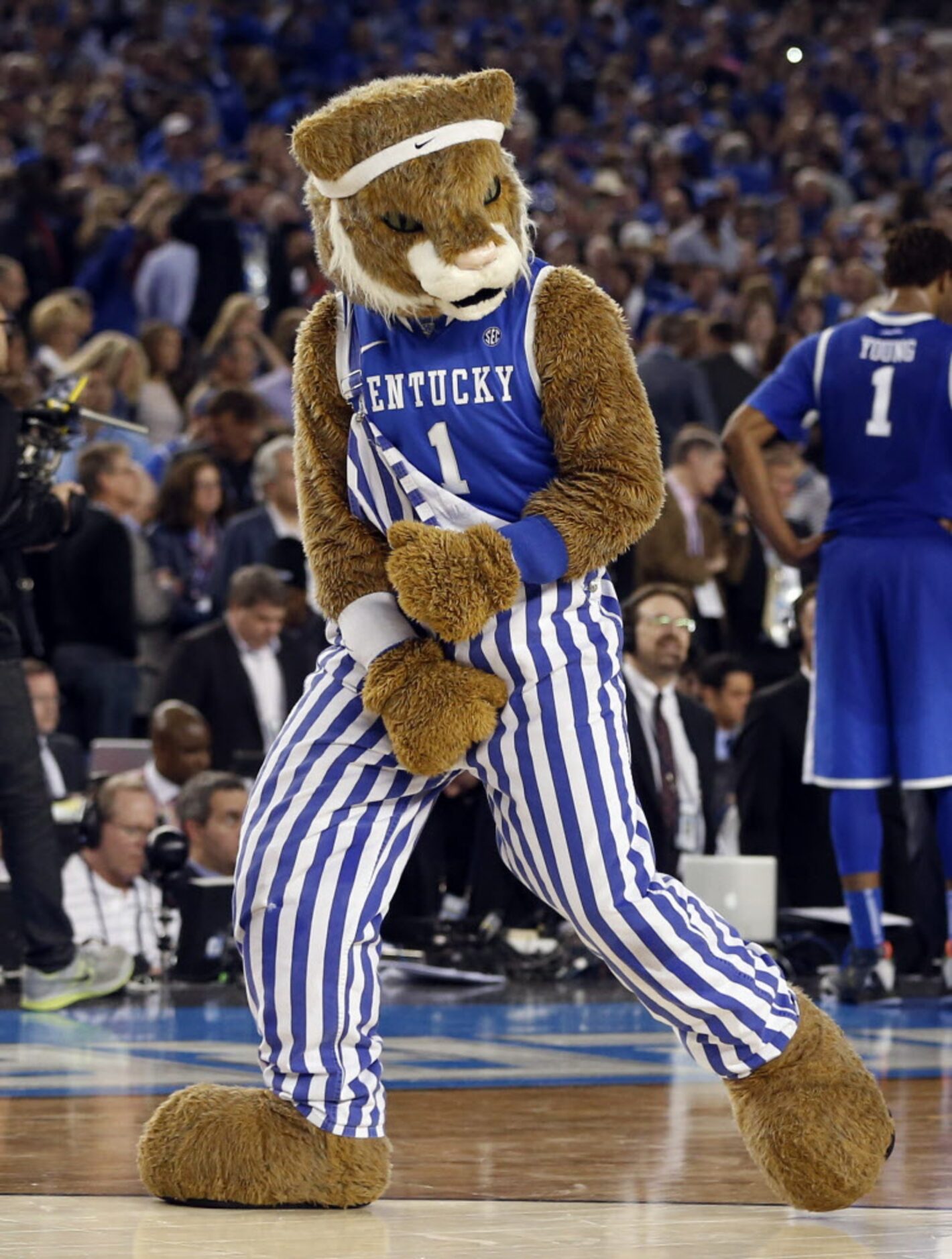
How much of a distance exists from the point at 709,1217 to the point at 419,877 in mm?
4691

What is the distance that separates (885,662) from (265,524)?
334 cm

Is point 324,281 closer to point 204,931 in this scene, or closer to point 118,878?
point 118,878

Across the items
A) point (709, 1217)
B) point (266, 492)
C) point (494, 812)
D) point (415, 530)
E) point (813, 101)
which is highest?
point (813, 101)

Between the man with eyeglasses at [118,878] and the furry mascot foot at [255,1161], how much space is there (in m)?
3.74

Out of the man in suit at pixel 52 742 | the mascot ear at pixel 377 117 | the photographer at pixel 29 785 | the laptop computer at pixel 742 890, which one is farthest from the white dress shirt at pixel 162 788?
the mascot ear at pixel 377 117

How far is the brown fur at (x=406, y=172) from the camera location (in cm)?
410

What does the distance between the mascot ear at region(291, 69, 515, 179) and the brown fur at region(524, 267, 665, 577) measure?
0.35 meters

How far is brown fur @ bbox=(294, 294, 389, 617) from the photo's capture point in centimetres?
428

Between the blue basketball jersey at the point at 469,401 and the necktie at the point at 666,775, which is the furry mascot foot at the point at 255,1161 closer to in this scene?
the blue basketball jersey at the point at 469,401

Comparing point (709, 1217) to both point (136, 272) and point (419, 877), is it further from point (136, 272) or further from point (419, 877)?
point (136, 272)

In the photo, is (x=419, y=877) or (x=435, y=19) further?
(x=435, y=19)

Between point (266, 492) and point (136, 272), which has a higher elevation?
point (136, 272)

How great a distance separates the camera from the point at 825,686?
7.31 m

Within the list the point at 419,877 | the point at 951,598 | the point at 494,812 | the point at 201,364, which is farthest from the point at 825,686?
the point at 201,364
